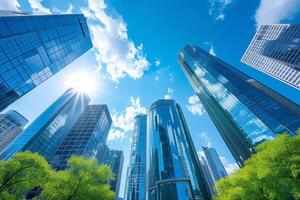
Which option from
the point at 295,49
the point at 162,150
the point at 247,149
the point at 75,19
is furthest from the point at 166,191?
the point at 295,49

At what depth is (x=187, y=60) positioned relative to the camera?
609 ft

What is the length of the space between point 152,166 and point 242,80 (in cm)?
7854

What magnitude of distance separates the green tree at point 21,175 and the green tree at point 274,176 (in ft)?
62.1

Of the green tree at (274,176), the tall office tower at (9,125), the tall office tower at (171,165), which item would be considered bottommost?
the green tree at (274,176)

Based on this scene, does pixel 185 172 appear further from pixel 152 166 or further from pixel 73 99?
pixel 73 99

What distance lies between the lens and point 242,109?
281ft

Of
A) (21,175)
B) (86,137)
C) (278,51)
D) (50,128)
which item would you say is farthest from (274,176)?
(278,51)

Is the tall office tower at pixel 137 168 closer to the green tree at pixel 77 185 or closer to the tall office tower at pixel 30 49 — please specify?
the tall office tower at pixel 30 49

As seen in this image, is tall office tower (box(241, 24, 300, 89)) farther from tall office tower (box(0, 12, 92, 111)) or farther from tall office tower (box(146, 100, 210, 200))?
tall office tower (box(0, 12, 92, 111))

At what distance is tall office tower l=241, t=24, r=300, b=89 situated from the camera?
10138cm

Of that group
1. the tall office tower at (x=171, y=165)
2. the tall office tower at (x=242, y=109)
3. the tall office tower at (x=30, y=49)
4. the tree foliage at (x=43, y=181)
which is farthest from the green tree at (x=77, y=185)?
the tall office tower at (x=171, y=165)

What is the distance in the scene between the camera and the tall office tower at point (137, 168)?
136875mm

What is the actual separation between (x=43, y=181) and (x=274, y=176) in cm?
2236

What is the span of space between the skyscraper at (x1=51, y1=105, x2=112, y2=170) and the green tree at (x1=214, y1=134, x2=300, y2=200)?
3589 inches
